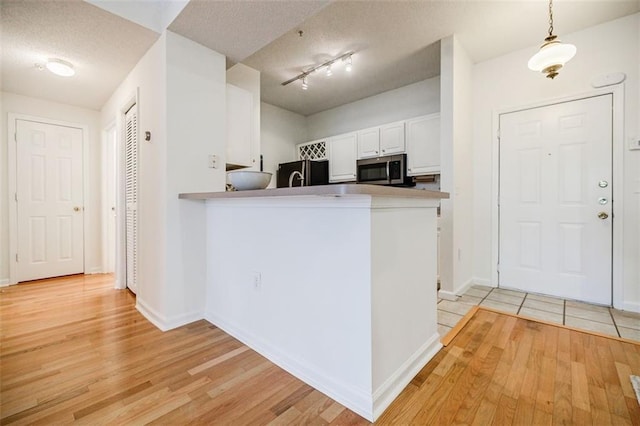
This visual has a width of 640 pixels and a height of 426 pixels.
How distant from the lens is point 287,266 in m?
1.58

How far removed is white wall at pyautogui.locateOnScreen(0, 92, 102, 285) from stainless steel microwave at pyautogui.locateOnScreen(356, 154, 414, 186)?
12.7ft

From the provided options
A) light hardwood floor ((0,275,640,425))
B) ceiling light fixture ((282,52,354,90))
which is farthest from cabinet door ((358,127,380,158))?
light hardwood floor ((0,275,640,425))

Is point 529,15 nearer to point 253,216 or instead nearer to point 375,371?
point 253,216

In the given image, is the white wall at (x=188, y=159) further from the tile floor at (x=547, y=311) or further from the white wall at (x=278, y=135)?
the white wall at (x=278, y=135)

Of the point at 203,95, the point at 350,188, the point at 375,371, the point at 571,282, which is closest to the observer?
the point at 350,188

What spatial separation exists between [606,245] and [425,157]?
1.90 metres

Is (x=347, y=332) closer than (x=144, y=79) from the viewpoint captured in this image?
Yes

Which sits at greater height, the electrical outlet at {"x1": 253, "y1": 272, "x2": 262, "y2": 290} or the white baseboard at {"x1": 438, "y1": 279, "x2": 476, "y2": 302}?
the electrical outlet at {"x1": 253, "y1": 272, "x2": 262, "y2": 290}

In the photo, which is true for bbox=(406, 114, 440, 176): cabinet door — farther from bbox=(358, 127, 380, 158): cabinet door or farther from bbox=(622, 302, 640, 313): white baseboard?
bbox=(622, 302, 640, 313): white baseboard

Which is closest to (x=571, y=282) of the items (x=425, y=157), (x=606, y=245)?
(x=606, y=245)

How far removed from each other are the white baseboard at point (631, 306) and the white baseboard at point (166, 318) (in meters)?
3.73

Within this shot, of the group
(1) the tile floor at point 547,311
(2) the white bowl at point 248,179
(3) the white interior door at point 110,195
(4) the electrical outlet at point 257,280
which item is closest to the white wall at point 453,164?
(1) the tile floor at point 547,311

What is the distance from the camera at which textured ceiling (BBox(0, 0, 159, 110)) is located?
6.29 feet

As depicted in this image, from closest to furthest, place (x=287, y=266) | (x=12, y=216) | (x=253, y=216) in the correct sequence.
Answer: (x=287, y=266), (x=253, y=216), (x=12, y=216)
